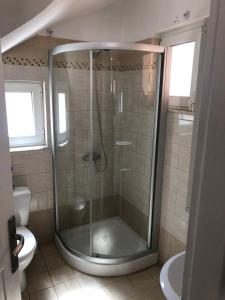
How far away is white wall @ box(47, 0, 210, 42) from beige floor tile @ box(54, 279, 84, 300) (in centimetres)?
223

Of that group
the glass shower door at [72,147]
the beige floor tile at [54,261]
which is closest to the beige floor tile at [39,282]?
the beige floor tile at [54,261]

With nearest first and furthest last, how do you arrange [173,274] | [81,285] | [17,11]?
1. [17,11]
2. [173,274]
3. [81,285]

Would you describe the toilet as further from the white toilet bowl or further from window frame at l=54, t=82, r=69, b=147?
window frame at l=54, t=82, r=69, b=147

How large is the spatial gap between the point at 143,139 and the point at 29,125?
1140 millimetres

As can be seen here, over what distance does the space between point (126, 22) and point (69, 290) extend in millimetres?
2523

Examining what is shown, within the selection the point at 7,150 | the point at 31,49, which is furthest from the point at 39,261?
the point at 31,49

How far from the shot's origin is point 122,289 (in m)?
1.98

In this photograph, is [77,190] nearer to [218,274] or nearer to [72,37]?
[72,37]

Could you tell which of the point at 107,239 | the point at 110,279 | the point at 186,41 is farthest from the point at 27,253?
the point at 186,41

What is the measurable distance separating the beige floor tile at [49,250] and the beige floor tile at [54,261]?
49mm

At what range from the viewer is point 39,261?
2.31m

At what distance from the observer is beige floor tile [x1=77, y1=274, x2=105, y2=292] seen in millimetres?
1999

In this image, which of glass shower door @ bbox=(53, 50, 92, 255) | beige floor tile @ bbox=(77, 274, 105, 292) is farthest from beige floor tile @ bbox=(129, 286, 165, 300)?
glass shower door @ bbox=(53, 50, 92, 255)

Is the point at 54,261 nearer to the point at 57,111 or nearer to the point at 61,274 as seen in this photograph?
the point at 61,274
